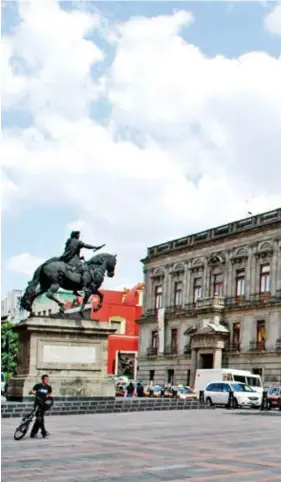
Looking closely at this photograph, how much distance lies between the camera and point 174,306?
6519 cm

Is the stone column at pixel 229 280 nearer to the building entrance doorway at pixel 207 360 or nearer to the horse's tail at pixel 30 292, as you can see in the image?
the building entrance doorway at pixel 207 360

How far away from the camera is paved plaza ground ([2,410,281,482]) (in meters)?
11.6

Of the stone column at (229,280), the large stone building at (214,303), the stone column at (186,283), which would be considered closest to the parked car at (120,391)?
the large stone building at (214,303)

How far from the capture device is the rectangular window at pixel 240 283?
58219 mm

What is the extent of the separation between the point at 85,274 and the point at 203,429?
8.73 meters

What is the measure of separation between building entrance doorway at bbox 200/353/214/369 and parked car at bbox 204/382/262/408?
1703 cm

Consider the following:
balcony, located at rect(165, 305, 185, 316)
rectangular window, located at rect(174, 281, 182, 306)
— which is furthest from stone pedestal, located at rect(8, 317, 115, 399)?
rectangular window, located at rect(174, 281, 182, 306)

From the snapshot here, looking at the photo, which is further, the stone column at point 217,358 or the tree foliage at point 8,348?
the tree foliage at point 8,348

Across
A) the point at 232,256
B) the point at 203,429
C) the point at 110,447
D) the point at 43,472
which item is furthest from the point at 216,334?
the point at 43,472

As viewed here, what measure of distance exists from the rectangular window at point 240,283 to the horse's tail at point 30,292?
1255 inches

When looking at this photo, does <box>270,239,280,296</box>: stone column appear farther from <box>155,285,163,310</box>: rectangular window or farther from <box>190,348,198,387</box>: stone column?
<box>155,285,163,310</box>: rectangular window

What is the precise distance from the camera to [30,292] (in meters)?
28.0

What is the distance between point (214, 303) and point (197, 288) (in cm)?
397

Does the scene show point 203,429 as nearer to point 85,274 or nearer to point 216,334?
point 85,274
